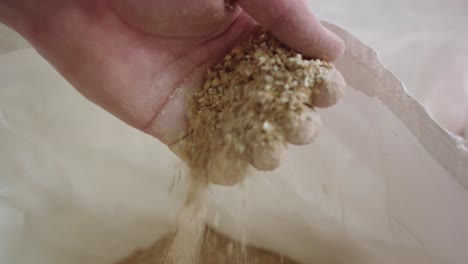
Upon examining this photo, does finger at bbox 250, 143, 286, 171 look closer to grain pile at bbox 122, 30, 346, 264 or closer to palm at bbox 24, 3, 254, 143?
grain pile at bbox 122, 30, 346, 264

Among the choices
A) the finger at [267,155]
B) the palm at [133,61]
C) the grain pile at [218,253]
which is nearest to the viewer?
the finger at [267,155]

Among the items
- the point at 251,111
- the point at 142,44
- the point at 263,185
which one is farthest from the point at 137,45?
the point at 263,185

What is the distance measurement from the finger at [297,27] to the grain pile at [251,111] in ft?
0.04

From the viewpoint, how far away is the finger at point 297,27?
484 millimetres

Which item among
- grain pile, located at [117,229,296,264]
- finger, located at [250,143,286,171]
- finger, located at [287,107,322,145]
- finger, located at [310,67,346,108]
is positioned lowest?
grain pile, located at [117,229,296,264]

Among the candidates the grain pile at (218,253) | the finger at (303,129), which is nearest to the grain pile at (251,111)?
the finger at (303,129)

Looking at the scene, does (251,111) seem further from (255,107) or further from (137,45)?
(137,45)

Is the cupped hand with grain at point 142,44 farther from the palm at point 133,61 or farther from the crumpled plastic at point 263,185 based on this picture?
the crumpled plastic at point 263,185

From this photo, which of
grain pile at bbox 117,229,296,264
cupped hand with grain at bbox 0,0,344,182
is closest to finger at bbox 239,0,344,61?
cupped hand with grain at bbox 0,0,344,182

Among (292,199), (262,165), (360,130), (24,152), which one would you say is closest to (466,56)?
(360,130)

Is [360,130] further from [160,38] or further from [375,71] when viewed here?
[160,38]

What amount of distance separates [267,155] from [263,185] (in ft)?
0.99

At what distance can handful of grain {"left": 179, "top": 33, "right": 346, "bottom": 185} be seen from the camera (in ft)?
1.45

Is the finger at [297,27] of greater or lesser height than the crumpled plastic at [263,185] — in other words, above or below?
above
